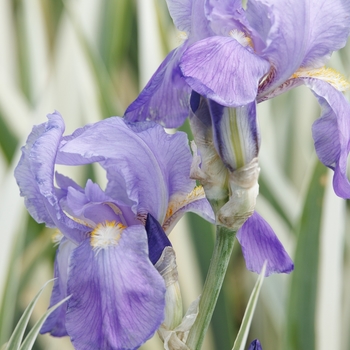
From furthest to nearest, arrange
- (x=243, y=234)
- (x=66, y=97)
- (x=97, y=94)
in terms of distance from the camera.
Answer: (x=66, y=97) → (x=97, y=94) → (x=243, y=234)

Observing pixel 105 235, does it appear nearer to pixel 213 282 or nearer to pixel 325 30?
pixel 213 282

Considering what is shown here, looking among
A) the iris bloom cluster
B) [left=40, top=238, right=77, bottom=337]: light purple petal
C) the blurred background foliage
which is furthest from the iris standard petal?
[left=40, top=238, right=77, bottom=337]: light purple petal

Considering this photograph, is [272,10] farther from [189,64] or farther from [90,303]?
[90,303]

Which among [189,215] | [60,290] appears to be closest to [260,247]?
[60,290]

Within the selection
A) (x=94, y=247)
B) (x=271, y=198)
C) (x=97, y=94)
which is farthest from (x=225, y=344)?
(x=94, y=247)

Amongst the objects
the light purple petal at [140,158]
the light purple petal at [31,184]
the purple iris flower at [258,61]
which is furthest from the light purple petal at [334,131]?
the light purple petal at [31,184]

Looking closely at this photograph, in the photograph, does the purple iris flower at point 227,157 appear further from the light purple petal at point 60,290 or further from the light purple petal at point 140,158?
the light purple petal at point 60,290
